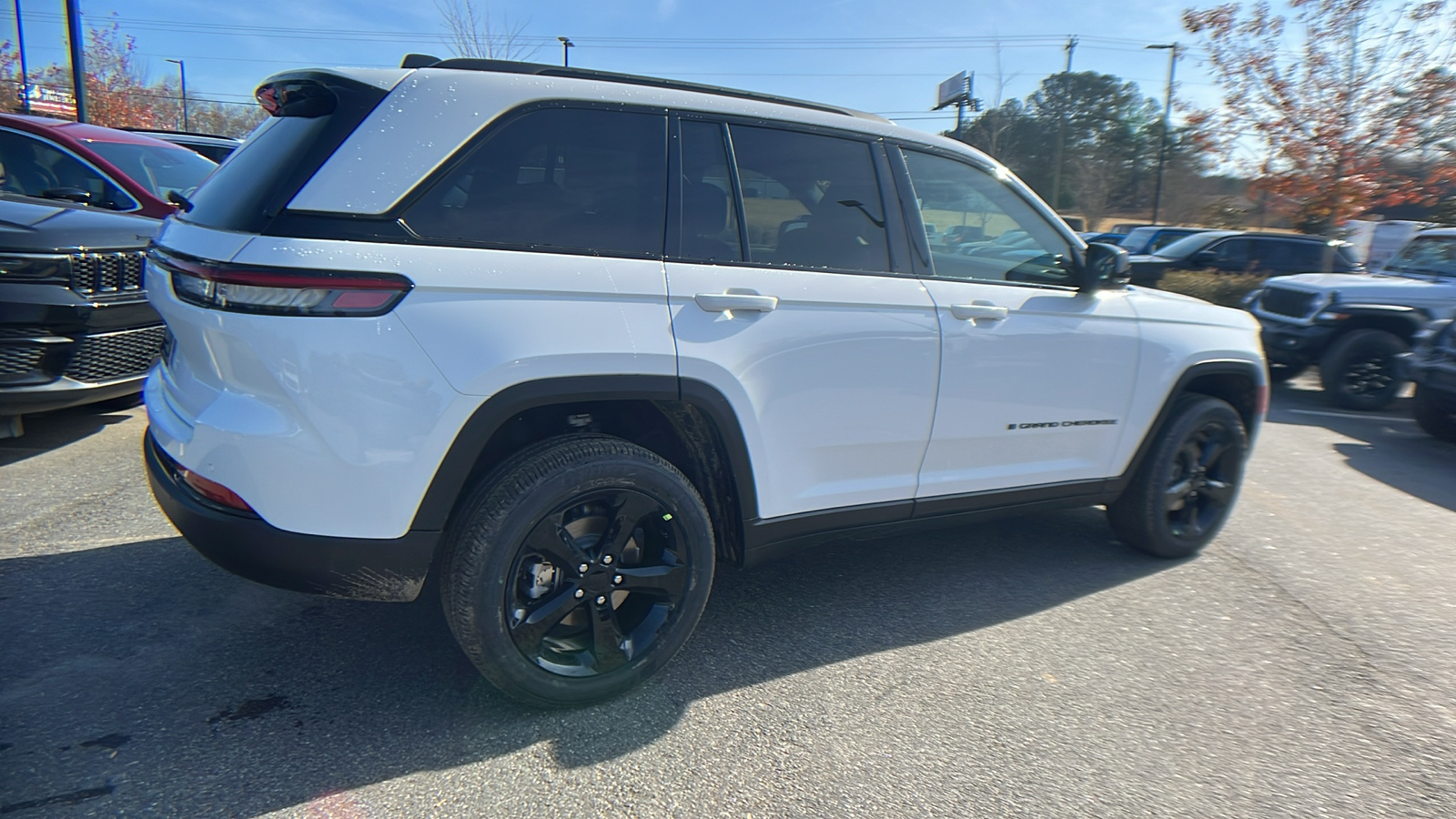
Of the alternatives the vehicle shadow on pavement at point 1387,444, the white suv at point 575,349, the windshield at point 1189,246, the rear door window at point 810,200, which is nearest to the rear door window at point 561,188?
the white suv at point 575,349

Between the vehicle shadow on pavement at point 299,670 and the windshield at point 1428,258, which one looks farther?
the windshield at point 1428,258

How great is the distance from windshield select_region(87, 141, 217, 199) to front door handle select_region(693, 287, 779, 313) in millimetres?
5229

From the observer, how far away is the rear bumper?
2.33m

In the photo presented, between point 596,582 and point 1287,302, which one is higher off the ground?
point 1287,302

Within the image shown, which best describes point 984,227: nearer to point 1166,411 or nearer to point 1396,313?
point 1166,411

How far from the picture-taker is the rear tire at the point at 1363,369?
343 inches

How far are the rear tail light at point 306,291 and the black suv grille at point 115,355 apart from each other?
2814 mm

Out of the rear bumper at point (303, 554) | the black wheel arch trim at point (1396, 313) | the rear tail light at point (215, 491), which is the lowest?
the rear bumper at point (303, 554)

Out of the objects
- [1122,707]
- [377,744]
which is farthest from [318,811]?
[1122,707]

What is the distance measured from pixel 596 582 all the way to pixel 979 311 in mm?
1709

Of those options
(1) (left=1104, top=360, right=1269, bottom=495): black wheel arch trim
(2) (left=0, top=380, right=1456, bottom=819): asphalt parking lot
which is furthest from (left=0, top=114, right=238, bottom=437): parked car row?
(1) (left=1104, top=360, right=1269, bottom=495): black wheel arch trim

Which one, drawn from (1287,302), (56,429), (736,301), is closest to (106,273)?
(56,429)

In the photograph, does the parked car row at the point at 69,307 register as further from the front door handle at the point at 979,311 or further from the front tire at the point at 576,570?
the front door handle at the point at 979,311

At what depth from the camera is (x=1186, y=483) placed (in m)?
4.19
